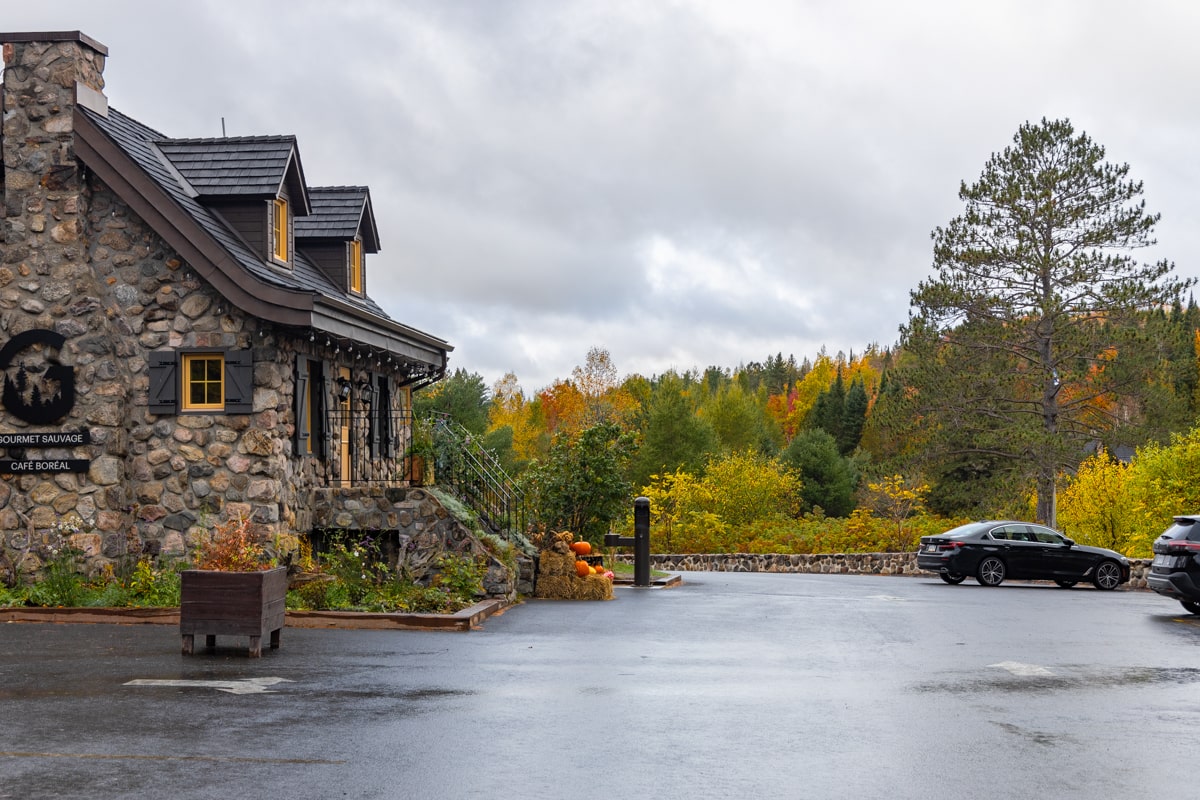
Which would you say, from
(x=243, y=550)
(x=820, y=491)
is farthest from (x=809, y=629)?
(x=820, y=491)

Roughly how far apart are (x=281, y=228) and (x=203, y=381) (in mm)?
4060

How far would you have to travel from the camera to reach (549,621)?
1758 centimetres

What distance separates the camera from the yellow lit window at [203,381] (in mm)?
19500

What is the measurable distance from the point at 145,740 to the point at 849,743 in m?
5.06

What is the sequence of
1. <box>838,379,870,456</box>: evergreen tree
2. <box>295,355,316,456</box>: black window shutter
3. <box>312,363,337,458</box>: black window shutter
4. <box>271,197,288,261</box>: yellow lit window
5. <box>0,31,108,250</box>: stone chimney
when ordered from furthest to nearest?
<box>838,379,870,456</box>: evergreen tree, <box>271,197,288,261</box>: yellow lit window, <box>312,363,337,458</box>: black window shutter, <box>295,355,316,456</box>: black window shutter, <box>0,31,108,250</box>: stone chimney

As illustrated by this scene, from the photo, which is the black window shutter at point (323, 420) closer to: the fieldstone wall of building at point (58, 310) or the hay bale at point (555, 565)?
the fieldstone wall of building at point (58, 310)

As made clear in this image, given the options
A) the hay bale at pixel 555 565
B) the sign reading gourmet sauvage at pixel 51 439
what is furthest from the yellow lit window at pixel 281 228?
the hay bale at pixel 555 565

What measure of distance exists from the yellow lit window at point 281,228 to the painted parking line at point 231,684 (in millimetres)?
11941

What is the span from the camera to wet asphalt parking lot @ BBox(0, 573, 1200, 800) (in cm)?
780

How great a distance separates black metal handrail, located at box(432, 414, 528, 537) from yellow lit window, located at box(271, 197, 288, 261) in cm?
457

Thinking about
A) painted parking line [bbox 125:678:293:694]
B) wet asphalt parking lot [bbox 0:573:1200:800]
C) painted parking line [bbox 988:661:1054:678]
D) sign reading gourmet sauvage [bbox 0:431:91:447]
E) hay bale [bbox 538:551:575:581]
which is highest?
sign reading gourmet sauvage [bbox 0:431:91:447]

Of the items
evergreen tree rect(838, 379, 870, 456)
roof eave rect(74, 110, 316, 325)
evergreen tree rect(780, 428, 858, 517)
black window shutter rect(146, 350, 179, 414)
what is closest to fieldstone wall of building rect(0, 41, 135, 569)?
black window shutter rect(146, 350, 179, 414)

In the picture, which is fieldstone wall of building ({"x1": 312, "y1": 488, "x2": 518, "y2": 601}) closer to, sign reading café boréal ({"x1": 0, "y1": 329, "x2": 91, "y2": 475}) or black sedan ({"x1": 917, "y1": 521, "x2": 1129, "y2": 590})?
sign reading café boréal ({"x1": 0, "y1": 329, "x2": 91, "y2": 475})

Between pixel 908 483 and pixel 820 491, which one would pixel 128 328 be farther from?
pixel 820 491
